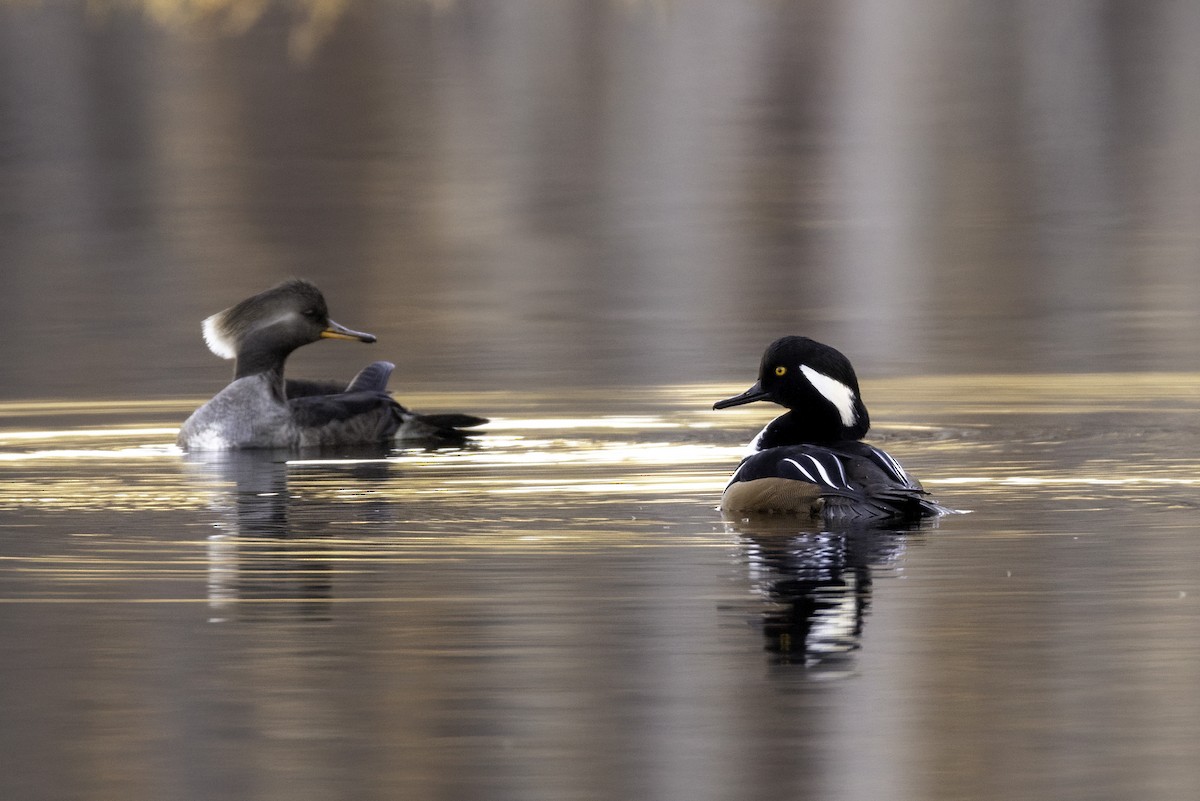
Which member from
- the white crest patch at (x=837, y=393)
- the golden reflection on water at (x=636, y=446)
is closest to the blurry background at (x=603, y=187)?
the golden reflection on water at (x=636, y=446)

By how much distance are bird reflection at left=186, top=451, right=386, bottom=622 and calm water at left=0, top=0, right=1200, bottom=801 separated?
1.1 inches

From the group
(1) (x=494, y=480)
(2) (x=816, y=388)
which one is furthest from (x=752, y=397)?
(1) (x=494, y=480)

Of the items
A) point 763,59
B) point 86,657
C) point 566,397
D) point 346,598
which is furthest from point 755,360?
point 763,59

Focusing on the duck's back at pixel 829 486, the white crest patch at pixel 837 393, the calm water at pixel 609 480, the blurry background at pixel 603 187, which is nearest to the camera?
the calm water at pixel 609 480

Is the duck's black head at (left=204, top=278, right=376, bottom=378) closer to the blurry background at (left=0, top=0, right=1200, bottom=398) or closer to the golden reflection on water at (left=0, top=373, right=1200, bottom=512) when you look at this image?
the golden reflection on water at (left=0, top=373, right=1200, bottom=512)

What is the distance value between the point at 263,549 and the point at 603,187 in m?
18.8

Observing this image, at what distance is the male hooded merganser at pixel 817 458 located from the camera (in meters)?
8.98

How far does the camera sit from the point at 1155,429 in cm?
1143

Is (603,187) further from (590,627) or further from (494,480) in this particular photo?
(590,627)

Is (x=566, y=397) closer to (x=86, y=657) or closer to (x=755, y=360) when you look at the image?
(x=755, y=360)

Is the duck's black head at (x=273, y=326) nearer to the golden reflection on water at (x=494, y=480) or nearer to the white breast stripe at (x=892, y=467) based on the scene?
the golden reflection on water at (x=494, y=480)

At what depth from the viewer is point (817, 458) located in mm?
9102

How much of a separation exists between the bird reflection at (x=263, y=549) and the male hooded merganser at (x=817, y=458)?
162 centimetres

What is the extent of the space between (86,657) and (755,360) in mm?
7983
